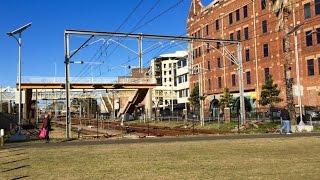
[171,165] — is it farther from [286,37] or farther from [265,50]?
[265,50]

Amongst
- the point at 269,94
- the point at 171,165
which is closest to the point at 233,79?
the point at 269,94

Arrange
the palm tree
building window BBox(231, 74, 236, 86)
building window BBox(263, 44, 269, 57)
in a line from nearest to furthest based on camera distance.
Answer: the palm tree → building window BBox(263, 44, 269, 57) → building window BBox(231, 74, 236, 86)

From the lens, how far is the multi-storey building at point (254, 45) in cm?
5712

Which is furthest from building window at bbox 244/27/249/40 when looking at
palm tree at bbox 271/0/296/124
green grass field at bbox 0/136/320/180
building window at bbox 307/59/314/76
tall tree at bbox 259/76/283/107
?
green grass field at bbox 0/136/320/180

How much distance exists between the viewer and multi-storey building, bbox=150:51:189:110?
105 m

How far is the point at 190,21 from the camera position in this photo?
293ft

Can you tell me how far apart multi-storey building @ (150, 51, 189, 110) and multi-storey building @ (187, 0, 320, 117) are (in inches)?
537

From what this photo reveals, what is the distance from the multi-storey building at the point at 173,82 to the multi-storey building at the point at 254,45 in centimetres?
1364

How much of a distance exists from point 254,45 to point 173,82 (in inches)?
2932

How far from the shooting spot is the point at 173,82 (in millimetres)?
141875

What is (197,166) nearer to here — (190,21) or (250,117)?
(250,117)

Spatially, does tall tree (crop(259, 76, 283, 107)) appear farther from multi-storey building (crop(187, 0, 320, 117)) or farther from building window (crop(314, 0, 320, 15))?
building window (crop(314, 0, 320, 15))

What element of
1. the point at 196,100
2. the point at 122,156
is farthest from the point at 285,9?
the point at 196,100

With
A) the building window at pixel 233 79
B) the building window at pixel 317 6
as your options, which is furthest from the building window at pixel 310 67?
the building window at pixel 233 79
